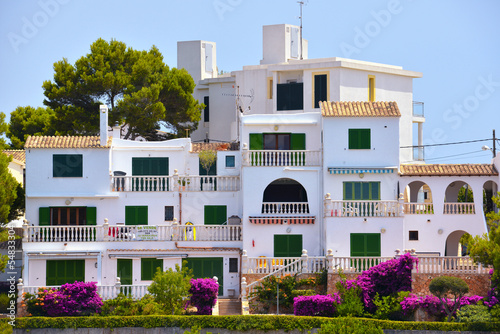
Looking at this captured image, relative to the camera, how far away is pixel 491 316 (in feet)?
135

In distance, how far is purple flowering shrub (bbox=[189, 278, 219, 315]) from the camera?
141ft

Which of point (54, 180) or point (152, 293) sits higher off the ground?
point (54, 180)

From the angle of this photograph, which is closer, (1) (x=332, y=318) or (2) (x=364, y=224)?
(1) (x=332, y=318)

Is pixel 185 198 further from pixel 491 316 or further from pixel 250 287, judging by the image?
pixel 491 316

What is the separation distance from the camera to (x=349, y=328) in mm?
38406

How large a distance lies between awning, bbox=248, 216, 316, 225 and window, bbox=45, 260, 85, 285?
8.28 m

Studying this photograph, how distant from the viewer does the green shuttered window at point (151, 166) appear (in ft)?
168

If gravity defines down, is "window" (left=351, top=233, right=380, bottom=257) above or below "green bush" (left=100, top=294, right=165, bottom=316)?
above

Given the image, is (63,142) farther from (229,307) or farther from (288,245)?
(288,245)

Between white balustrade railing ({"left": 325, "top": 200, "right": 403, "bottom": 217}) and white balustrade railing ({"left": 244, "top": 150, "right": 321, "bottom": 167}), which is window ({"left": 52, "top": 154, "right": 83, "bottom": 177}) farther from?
white balustrade railing ({"left": 325, "top": 200, "right": 403, "bottom": 217})

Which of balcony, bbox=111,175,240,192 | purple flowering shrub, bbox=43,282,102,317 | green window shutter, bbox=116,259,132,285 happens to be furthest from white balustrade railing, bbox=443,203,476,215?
purple flowering shrub, bbox=43,282,102,317

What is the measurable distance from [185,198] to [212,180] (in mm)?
1593

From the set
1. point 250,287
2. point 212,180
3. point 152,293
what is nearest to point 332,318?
point 250,287

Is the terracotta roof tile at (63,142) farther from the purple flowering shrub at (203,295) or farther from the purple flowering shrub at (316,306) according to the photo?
the purple flowering shrub at (316,306)
